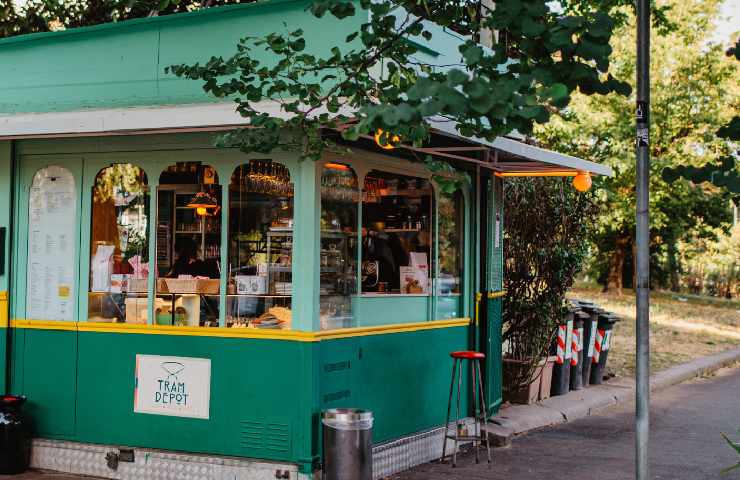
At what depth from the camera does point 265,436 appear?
8.06 metres

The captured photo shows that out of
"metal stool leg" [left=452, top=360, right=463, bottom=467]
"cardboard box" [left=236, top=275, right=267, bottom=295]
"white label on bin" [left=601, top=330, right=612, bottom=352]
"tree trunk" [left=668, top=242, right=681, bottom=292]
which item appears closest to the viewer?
"cardboard box" [left=236, top=275, right=267, bottom=295]

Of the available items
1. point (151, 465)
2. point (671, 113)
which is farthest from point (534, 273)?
point (671, 113)

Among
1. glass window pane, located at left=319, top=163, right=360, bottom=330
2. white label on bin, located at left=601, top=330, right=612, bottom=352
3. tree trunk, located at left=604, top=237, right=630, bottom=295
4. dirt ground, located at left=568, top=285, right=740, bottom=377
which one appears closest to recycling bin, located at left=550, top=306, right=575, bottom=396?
white label on bin, located at left=601, top=330, right=612, bottom=352

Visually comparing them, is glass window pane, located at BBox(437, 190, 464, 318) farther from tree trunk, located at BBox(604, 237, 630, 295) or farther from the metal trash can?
tree trunk, located at BBox(604, 237, 630, 295)

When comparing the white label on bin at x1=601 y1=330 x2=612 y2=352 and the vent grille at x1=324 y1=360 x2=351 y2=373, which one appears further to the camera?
the white label on bin at x1=601 y1=330 x2=612 y2=352

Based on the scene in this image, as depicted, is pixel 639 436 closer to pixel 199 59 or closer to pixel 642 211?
pixel 642 211

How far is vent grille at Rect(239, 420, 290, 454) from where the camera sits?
26.2ft

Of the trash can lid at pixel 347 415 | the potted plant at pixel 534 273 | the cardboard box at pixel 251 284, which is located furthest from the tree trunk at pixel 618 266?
the trash can lid at pixel 347 415

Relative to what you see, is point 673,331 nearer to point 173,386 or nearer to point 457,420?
point 457,420

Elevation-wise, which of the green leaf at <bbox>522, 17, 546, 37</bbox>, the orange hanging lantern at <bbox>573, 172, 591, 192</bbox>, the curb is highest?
the green leaf at <bbox>522, 17, 546, 37</bbox>

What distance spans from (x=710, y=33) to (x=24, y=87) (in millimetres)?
24715

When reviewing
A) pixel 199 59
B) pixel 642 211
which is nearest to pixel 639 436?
pixel 642 211

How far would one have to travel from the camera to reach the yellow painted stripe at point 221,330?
7.99 m

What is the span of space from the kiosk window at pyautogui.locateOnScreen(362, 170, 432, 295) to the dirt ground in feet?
23.4
